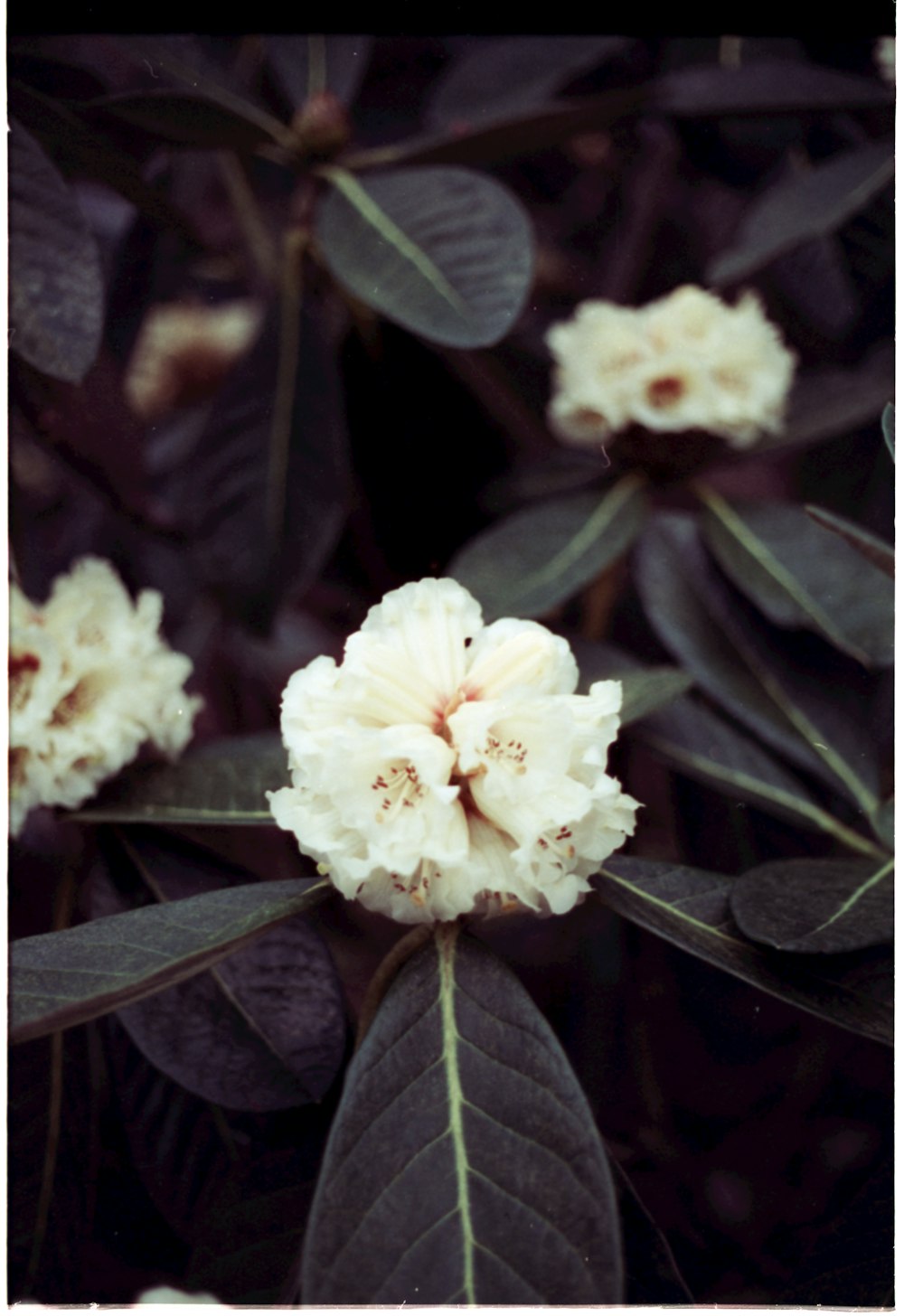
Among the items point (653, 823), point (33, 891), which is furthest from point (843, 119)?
point (33, 891)

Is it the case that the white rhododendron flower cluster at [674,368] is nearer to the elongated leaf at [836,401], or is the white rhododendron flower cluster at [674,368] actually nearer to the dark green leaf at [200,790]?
the elongated leaf at [836,401]

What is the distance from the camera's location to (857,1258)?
0.72m

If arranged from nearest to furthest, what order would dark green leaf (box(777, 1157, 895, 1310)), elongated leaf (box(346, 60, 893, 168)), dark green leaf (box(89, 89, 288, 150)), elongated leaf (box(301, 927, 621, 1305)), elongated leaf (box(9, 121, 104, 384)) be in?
elongated leaf (box(301, 927, 621, 1305))
dark green leaf (box(777, 1157, 895, 1310))
elongated leaf (box(9, 121, 104, 384))
dark green leaf (box(89, 89, 288, 150))
elongated leaf (box(346, 60, 893, 168))

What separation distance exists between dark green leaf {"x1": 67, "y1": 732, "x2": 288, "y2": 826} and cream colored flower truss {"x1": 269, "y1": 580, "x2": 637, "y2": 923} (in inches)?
5.8

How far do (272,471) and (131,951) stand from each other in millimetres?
571

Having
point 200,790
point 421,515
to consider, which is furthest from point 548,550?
point 200,790

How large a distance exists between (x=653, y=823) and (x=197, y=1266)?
1.66 feet

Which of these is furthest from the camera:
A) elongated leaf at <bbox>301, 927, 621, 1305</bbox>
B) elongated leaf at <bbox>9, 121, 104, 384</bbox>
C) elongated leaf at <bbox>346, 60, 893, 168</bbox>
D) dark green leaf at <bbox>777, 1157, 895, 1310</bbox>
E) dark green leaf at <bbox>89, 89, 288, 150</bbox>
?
elongated leaf at <bbox>346, 60, 893, 168</bbox>

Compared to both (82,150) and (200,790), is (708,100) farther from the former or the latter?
(200,790)

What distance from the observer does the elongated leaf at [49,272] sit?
828 mm

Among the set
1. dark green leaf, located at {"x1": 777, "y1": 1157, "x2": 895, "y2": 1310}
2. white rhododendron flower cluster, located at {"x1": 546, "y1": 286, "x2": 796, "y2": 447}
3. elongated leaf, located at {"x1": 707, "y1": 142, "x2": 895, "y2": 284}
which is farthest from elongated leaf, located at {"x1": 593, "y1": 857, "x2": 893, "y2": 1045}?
elongated leaf, located at {"x1": 707, "y1": 142, "x2": 895, "y2": 284}

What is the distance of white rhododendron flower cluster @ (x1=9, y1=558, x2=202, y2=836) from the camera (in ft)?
2.51

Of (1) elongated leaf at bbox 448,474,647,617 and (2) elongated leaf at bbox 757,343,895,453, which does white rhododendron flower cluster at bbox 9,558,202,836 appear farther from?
(2) elongated leaf at bbox 757,343,895,453

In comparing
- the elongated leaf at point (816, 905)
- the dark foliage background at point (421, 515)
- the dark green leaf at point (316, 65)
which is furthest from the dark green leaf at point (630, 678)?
the dark green leaf at point (316, 65)
